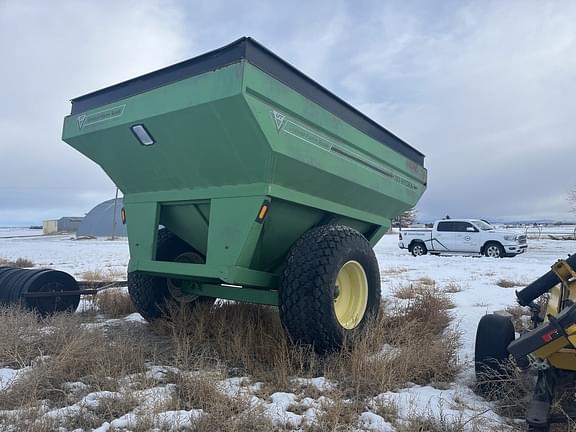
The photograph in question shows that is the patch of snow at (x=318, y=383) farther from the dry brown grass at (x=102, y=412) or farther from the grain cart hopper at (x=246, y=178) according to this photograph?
the dry brown grass at (x=102, y=412)

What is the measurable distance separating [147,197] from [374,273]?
7.83ft

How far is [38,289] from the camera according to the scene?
5242mm

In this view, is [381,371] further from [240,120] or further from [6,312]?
[6,312]

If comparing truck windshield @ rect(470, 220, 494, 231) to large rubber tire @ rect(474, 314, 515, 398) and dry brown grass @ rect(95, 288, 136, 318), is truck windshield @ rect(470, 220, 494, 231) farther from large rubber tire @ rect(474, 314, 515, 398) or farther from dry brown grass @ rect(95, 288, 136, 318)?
large rubber tire @ rect(474, 314, 515, 398)

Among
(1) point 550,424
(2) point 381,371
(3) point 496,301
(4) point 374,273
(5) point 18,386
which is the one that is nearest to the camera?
(1) point 550,424

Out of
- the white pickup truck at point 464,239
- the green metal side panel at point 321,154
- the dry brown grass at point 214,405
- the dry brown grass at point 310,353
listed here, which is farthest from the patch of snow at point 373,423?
the white pickup truck at point 464,239

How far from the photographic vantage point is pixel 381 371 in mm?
3195

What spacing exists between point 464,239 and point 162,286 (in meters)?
15.8

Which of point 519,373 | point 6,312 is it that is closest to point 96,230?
point 6,312

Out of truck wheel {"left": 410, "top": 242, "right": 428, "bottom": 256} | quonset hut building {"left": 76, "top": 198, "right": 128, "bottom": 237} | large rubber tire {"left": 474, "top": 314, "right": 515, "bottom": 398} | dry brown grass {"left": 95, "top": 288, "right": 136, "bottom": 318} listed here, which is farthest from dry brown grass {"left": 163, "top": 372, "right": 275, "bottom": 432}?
quonset hut building {"left": 76, "top": 198, "right": 128, "bottom": 237}

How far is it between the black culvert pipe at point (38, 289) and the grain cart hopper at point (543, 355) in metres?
4.65

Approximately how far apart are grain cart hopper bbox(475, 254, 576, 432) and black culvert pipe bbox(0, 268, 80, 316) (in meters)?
4.65

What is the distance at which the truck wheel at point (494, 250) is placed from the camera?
17219 mm

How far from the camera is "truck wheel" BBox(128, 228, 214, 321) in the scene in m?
4.76
